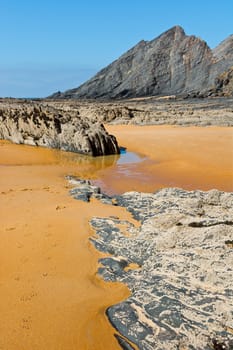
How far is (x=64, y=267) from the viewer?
5.32 m

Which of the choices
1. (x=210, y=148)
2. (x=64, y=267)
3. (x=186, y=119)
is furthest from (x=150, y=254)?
(x=186, y=119)

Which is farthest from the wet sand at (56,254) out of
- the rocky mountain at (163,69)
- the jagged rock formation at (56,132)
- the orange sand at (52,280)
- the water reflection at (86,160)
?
the rocky mountain at (163,69)

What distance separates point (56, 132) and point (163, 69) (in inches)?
2777

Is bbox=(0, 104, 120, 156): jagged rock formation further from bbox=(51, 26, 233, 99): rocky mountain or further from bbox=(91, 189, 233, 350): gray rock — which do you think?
bbox=(51, 26, 233, 99): rocky mountain

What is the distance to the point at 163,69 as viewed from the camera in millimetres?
86312

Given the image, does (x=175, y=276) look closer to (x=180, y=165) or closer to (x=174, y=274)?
(x=174, y=274)

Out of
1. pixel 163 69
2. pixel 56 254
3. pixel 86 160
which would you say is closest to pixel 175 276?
pixel 56 254

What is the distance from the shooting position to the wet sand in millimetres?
3904

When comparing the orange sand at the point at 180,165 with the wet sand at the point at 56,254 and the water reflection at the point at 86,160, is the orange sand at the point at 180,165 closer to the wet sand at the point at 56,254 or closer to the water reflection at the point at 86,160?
the wet sand at the point at 56,254

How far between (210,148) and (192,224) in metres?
14.4

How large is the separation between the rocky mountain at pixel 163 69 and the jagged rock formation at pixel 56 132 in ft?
190

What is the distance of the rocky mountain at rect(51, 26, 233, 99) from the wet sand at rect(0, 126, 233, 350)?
219 feet

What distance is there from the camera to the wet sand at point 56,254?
3.90m

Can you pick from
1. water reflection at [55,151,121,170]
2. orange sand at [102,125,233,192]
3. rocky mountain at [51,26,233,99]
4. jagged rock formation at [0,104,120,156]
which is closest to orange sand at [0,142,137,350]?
orange sand at [102,125,233,192]
